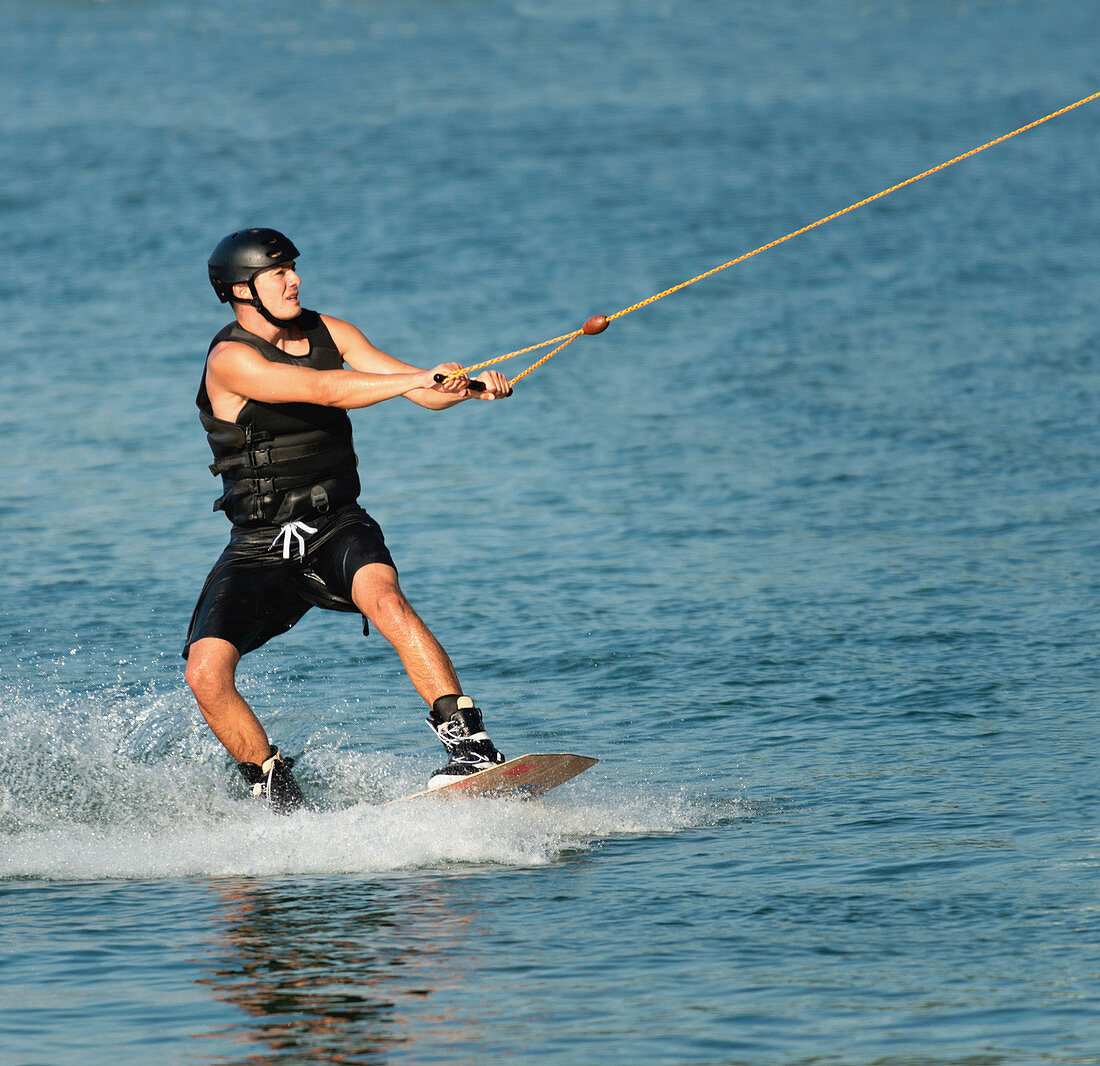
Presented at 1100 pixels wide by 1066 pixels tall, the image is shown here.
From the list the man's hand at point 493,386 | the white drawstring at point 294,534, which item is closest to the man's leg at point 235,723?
the white drawstring at point 294,534

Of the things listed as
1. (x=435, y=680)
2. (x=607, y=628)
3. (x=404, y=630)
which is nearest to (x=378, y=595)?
(x=404, y=630)

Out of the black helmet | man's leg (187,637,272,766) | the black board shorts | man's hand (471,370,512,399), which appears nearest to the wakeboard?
man's leg (187,637,272,766)

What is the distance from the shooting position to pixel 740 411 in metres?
15.6

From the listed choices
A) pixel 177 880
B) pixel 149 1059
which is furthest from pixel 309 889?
pixel 149 1059

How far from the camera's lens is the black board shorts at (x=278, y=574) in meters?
6.14

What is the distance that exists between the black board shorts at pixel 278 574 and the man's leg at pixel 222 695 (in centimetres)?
5

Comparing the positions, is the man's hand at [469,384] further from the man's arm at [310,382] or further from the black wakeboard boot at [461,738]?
the black wakeboard boot at [461,738]

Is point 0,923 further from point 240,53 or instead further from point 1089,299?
point 240,53

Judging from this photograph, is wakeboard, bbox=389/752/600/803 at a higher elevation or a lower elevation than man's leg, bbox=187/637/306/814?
lower

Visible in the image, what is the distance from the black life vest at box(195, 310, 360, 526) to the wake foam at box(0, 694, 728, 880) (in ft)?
3.50

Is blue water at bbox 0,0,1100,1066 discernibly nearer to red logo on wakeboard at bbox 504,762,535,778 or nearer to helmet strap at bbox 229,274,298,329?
red logo on wakeboard at bbox 504,762,535,778

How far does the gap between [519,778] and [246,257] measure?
2.01 m

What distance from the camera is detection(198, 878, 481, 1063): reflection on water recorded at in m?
4.54

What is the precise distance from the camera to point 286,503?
6266mm
